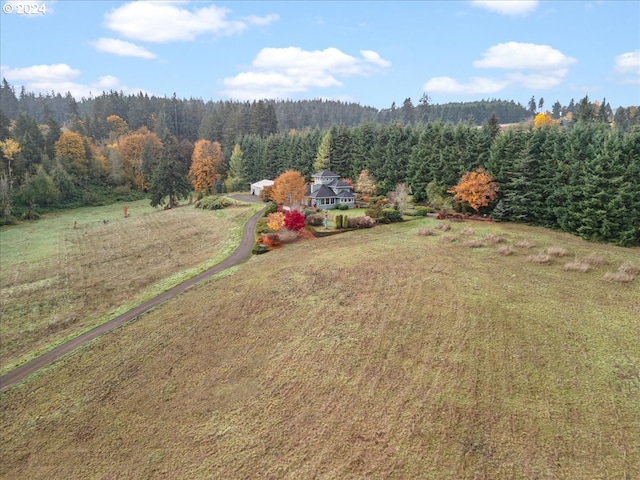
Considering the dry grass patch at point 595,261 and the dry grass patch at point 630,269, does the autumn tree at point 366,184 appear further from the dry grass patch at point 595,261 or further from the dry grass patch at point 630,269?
the dry grass patch at point 630,269

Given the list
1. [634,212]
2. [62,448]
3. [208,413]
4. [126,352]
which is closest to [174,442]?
[208,413]

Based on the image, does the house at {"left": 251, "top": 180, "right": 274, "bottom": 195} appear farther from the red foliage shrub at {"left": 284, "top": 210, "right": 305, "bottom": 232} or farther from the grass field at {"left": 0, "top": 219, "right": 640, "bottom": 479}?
the grass field at {"left": 0, "top": 219, "right": 640, "bottom": 479}

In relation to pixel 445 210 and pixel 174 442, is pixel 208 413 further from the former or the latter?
pixel 445 210

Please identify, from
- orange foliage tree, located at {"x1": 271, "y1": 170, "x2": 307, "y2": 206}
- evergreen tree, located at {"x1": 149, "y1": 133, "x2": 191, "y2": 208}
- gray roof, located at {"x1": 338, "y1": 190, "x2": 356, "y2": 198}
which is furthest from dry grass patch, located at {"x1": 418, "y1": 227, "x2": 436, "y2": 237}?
evergreen tree, located at {"x1": 149, "y1": 133, "x2": 191, "y2": 208}

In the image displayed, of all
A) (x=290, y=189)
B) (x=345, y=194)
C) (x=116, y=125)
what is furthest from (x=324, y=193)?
(x=116, y=125)

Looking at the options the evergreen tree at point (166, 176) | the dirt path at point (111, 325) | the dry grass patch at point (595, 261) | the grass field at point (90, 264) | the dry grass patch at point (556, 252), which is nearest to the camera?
the dirt path at point (111, 325)

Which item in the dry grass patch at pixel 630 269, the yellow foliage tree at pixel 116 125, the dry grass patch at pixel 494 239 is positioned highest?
the yellow foliage tree at pixel 116 125

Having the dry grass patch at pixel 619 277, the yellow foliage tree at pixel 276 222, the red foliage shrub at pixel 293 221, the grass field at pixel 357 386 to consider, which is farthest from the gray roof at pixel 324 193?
the dry grass patch at pixel 619 277

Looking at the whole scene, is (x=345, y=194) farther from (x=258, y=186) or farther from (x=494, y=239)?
(x=494, y=239)
